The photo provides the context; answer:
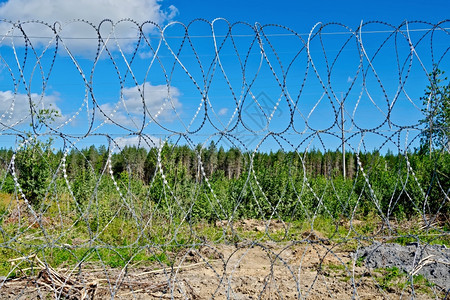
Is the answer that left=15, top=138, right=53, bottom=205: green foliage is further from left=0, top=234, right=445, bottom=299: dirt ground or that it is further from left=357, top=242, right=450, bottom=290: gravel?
left=357, top=242, right=450, bottom=290: gravel

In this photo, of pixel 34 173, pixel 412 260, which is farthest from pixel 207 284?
pixel 34 173

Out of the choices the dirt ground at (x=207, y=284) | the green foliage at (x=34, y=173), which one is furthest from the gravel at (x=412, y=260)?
the green foliage at (x=34, y=173)

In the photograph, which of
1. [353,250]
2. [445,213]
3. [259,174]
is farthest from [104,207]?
[445,213]

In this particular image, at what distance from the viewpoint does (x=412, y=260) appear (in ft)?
20.6

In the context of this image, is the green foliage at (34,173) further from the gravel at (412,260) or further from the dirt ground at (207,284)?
the gravel at (412,260)

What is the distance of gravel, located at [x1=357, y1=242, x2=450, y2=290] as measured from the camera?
18.5 feet

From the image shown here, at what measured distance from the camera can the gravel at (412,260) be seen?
5637 mm

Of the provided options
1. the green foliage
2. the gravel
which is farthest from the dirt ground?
the green foliage

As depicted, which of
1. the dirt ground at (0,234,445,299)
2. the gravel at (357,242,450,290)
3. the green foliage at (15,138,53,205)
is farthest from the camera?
the green foliage at (15,138,53,205)

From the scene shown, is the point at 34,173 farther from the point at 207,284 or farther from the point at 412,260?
the point at 412,260

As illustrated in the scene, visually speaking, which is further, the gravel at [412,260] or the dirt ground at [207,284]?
the gravel at [412,260]

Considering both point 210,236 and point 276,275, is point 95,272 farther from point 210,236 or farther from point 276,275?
point 210,236

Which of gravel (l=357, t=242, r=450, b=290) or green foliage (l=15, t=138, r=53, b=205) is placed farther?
green foliage (l=15, t=138, r=53, b=205)

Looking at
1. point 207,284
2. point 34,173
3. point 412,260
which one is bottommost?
point 207,284
